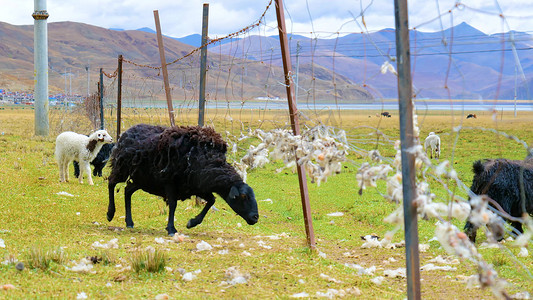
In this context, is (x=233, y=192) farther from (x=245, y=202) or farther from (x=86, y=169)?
(x=86, y=169)

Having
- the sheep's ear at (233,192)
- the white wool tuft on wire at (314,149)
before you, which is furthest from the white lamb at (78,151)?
the white wool tuft on wire at (314,149)

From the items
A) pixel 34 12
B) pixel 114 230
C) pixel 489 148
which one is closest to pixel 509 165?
pixel 114 230

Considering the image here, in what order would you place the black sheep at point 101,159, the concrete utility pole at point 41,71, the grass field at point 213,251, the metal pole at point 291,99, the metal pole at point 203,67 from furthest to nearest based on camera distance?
the concrete utility pole at point 41,71
the black sheep at point 101,159
the metal pole at point 203,67
the metal pole at point 291,99
the grass field at point 213,251

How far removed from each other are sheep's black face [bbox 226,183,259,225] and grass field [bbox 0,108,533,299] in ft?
Result: 1.31

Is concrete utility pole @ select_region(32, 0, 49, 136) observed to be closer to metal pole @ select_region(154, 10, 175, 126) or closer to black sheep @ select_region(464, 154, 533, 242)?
metal pole @ select_region(154, 10, 175, 126)

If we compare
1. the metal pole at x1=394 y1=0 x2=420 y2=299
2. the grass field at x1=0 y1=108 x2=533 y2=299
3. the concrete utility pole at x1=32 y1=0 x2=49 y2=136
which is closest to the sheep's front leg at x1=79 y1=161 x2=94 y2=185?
the grass field at x1=0 y1=108 x2=533 y2=299

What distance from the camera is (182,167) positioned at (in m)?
8.88

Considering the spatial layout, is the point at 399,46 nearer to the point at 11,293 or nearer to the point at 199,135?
the point at 11,293

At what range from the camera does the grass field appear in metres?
5.60

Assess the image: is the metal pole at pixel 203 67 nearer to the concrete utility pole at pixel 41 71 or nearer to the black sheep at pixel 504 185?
the black sheep at pixel 504 185

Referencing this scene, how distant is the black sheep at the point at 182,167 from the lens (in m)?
8.52

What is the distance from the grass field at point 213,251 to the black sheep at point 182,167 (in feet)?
1.88

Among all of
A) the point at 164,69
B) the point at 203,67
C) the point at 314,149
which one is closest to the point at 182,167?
the point at 203,67

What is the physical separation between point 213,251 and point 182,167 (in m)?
1.81
